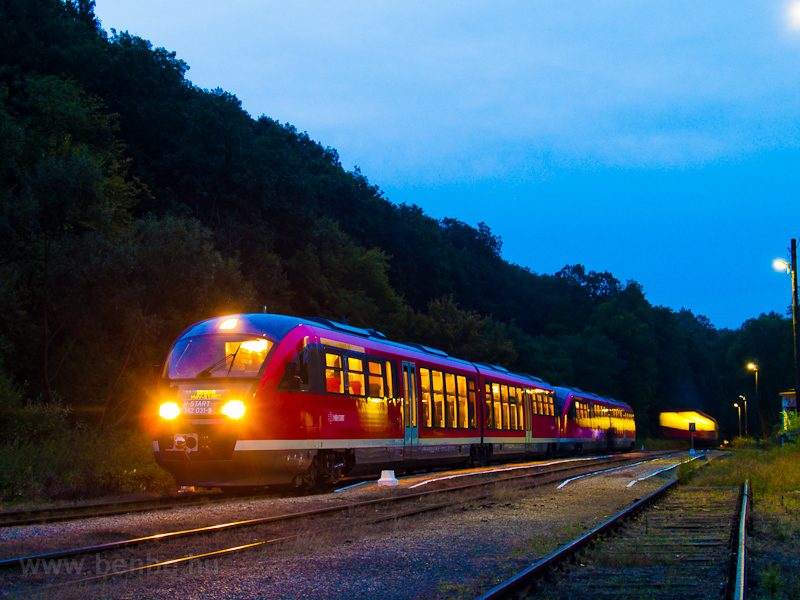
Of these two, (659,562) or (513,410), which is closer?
(659,562)

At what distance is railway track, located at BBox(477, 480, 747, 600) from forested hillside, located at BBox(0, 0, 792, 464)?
1452 cm

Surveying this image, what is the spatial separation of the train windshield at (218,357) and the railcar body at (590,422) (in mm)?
23406

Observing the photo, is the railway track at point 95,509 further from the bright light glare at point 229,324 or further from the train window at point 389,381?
Result: the train window at point 389,381

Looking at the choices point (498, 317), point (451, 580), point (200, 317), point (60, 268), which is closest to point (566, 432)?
point (200, 317)

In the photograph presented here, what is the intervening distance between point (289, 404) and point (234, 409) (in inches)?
45.0

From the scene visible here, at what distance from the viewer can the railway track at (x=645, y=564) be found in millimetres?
6363

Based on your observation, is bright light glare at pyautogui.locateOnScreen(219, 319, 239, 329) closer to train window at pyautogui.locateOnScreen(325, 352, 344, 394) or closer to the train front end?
the train front end

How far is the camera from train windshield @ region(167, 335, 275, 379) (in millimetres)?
13148

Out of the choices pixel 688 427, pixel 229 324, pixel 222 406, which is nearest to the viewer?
pixel 222 406

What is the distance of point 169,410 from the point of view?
1299 cm

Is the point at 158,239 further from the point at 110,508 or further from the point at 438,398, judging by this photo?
the point at 110,508

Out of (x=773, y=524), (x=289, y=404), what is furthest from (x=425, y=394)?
(x=773, y=524)

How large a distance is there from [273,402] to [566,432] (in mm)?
25063

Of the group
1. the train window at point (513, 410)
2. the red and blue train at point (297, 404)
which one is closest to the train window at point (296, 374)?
the red and blue train at point (297, 404)
